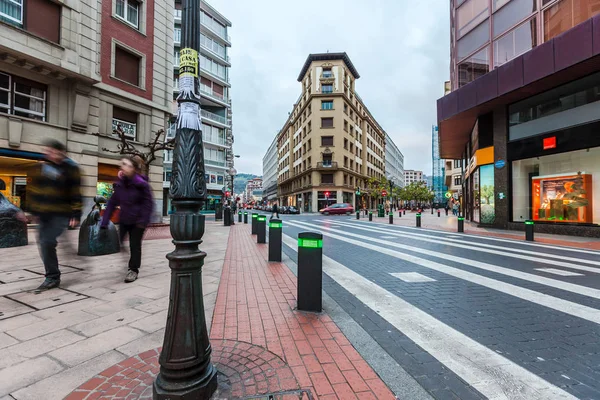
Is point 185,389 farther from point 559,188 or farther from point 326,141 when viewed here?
point 326,141

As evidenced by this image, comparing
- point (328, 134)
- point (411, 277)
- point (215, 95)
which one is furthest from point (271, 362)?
point (328, 134)

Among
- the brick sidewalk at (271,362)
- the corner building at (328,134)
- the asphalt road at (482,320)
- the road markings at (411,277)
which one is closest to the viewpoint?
the brick sidewalk at (271,362)

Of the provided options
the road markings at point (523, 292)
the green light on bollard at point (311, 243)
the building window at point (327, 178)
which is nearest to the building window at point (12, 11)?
the green light on bollard at point (311, 243)

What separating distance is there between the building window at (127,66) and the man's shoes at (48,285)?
50.1 feet

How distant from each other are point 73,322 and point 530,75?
1705 cm

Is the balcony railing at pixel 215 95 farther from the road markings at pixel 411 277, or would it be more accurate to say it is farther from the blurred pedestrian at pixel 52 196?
the road markings at pixel 411 277

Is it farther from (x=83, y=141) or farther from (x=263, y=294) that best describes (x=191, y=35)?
(x=83, y=141)

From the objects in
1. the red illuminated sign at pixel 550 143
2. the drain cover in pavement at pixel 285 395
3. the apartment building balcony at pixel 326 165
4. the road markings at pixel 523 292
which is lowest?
the road markings at pixel 523 292

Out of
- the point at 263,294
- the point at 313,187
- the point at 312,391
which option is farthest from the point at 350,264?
the point at 313,187

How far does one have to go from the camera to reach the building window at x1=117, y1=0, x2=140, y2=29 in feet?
53.1

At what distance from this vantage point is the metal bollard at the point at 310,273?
145 inches

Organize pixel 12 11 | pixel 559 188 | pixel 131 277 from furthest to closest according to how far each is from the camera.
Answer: pixel 559 188
pixel 12 11
pixel 131 277

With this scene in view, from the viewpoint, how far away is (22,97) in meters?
12.5

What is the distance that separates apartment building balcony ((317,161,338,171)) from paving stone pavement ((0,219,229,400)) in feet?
142
